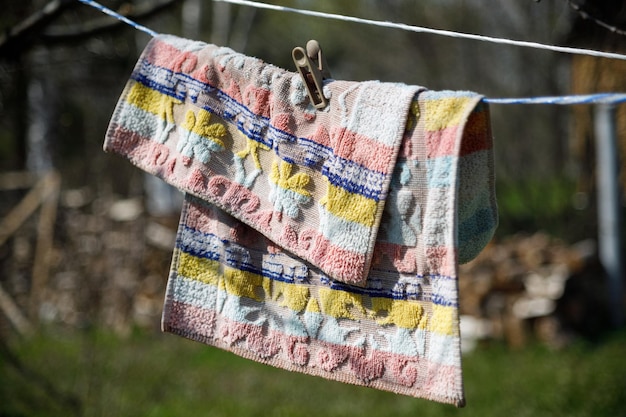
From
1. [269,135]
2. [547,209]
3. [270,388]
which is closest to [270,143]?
[269,135]

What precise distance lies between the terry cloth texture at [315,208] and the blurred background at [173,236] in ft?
2.58

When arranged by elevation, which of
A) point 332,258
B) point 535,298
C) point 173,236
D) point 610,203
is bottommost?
point 173,236

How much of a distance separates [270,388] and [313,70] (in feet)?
11.9

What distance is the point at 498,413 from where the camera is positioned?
396cm

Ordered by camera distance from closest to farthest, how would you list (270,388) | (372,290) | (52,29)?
(372,290) < (52,29) < (270,388)

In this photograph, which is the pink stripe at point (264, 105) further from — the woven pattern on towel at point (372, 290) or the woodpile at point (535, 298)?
the woodpile at point (535, 298)

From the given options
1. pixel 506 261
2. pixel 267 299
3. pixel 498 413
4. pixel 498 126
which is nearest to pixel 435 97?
pixel 267 299

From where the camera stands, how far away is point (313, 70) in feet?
5.12

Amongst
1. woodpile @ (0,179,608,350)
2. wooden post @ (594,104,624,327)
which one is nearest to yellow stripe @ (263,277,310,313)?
woodpile @ (0,179,608,350)

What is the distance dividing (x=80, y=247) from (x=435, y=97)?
673cm

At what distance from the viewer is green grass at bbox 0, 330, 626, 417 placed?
Answer: 3.96 m

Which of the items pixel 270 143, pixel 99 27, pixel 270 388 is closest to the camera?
pixel 270 143

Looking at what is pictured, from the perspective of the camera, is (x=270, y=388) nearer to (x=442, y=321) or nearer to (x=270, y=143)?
(x=270, y=143)

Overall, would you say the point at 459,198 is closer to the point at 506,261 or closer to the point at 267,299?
the point at 267,299
